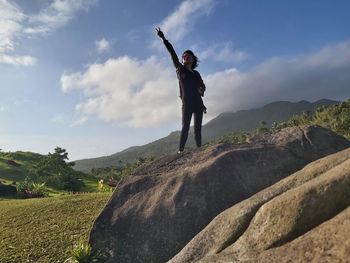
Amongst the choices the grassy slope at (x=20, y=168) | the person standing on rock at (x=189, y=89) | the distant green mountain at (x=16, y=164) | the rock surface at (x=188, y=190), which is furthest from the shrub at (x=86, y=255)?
the distant green mountain at (x=16, y=164)

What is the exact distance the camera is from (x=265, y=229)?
686 cm

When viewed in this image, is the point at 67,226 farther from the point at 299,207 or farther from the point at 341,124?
the point at 341,124

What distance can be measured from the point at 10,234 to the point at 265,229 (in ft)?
37.1

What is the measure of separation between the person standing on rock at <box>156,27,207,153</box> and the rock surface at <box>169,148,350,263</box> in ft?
19.1

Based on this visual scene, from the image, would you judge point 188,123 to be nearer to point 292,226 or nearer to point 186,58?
point 186,58

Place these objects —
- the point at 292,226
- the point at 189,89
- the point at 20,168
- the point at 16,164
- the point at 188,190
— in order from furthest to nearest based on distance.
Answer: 1. the point at 16,164
2. the point at 20,168
3. the point at 189,89
4. the point at 188,190
5. the point at 292,226

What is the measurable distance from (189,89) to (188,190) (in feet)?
13.1

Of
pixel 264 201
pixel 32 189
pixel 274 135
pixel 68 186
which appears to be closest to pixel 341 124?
pixel 68 186

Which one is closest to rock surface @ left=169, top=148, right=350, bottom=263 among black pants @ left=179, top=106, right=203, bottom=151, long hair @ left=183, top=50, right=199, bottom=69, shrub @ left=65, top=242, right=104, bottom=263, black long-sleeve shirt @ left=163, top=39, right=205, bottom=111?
shrub @ left=65, top=242, right=104, bottom=263

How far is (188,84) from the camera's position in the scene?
1366 cm

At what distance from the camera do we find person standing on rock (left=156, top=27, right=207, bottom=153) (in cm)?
1359

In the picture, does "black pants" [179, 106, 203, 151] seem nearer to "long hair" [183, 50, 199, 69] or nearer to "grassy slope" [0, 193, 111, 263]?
"long hair" [183, 50, 199, 69]

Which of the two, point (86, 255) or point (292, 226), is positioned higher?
point (292, 226)

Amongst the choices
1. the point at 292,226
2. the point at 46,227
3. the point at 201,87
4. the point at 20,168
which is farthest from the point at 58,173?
the point at 292,226
